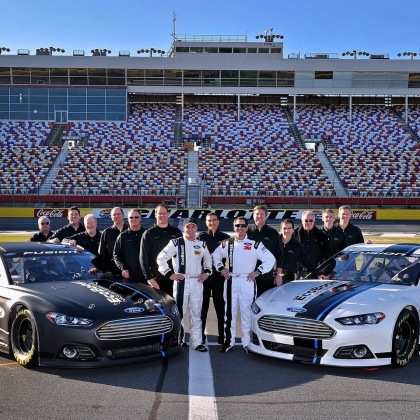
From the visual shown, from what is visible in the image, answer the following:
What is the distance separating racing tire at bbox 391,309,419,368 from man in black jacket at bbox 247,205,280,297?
5.87 ft

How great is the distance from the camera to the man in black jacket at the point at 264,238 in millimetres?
7457

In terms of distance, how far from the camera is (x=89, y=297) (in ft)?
20.7

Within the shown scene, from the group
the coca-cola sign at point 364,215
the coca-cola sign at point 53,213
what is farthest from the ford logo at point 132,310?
the coca-cola sign at point 364,215

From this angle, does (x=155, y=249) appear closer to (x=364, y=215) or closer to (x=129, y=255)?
(x=129, y=255)

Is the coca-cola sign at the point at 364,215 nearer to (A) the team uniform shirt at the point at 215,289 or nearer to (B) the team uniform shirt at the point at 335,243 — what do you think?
Result: (B) the team uniform shirt at the point at 335,243

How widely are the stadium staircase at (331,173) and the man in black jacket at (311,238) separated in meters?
26.0

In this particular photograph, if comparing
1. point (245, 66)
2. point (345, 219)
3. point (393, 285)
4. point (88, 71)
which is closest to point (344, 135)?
point (245, 66)

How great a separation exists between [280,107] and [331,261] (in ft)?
128

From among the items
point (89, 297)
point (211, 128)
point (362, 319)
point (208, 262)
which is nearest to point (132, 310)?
point (89, 297)

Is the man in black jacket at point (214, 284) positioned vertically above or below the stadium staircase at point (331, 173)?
below

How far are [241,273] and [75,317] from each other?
6.84 ft

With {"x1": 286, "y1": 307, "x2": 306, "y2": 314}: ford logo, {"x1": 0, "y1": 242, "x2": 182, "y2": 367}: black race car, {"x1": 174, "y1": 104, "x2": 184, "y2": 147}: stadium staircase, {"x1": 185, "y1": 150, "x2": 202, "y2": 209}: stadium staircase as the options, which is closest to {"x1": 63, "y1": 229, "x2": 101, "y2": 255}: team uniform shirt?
{"x1": 0, "y1": 242, "x2": 182, "y2": 367}: black race car

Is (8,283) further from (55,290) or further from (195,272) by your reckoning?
(195,272)

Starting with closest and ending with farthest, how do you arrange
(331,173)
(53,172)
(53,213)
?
(53,213), (53,172), (331,173)
